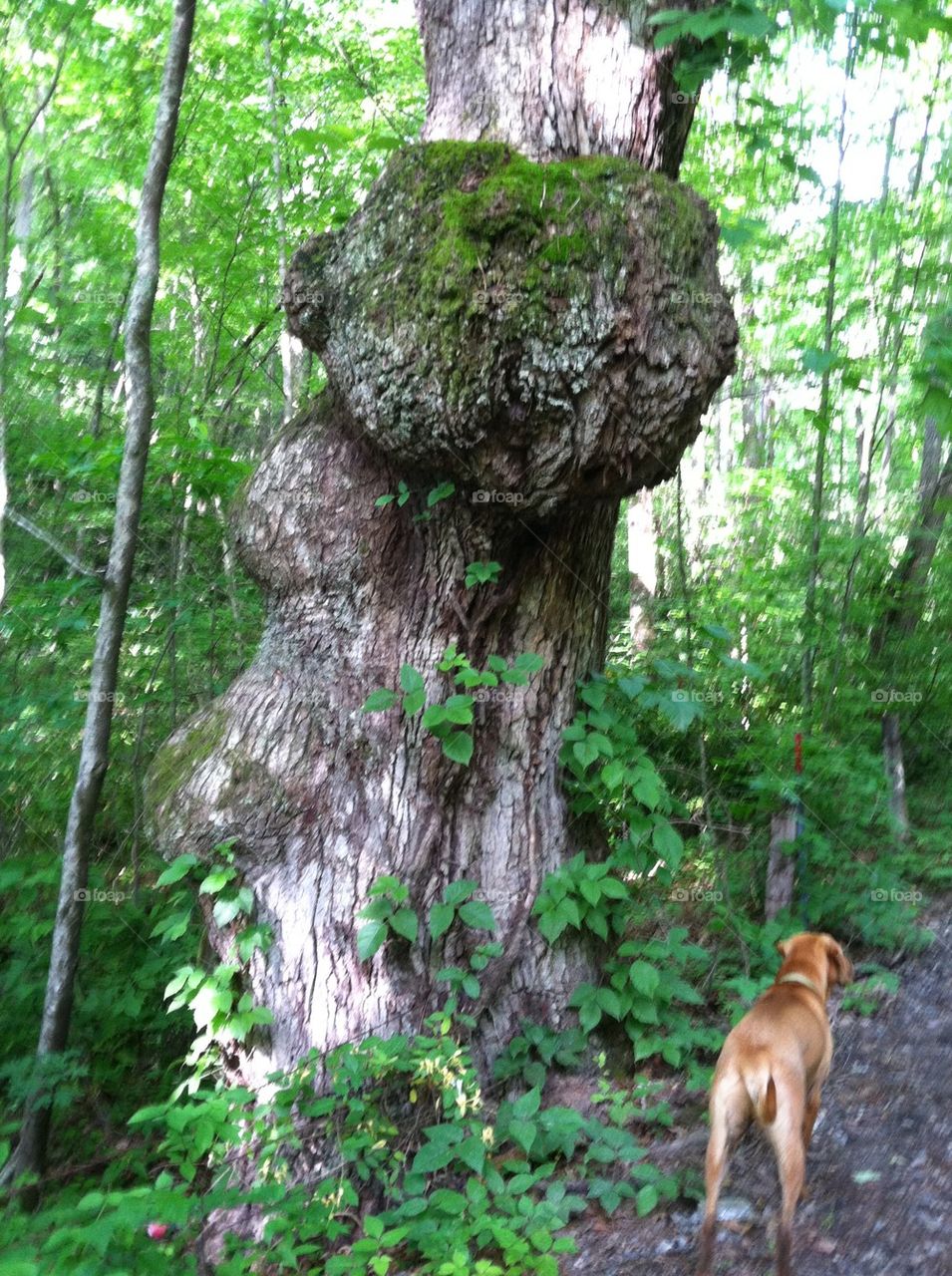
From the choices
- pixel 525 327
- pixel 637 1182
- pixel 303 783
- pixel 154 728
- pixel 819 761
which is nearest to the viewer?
pixel 525 327

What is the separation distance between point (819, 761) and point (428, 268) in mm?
3950

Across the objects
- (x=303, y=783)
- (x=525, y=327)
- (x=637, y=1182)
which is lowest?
(x=637, y=1182)

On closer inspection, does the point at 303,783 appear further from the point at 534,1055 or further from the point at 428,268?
the point at 428,268

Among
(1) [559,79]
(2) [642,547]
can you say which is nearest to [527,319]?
(1) [559,79]

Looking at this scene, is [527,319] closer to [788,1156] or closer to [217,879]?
[217,879]

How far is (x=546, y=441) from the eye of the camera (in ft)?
11.8

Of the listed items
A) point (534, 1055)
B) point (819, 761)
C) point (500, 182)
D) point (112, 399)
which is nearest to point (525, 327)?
point (500, 182)

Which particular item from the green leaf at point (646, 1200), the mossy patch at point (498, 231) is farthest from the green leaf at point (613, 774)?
the mossy patch at point (498, 231)

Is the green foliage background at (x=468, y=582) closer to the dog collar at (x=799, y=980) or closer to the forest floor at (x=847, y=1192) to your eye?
the forest floor at (x=847, y=1192)

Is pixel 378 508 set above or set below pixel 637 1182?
above

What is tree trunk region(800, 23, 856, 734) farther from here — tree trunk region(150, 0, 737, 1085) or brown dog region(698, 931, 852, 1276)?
brown dog region(698, 931, 852, 1276)

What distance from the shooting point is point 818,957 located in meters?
3.88

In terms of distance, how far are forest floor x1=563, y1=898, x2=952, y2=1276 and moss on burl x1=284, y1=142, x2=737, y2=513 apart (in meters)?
2.84

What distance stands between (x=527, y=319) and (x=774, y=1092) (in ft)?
9.39
